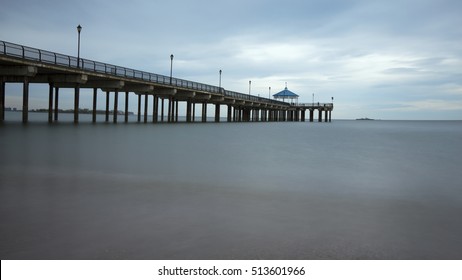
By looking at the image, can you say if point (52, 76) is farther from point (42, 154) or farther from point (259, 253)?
point (259, 253)

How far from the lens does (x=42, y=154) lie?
44.8ft

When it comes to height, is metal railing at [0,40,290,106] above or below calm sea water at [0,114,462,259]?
above

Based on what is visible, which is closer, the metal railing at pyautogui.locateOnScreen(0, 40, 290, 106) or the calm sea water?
the calm sea water

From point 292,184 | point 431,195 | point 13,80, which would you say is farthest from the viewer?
point 13,80

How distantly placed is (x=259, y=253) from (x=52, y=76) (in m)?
34.7

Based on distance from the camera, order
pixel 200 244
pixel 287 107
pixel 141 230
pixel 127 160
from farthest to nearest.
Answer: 1. pixel 287 107
2. pixel 127 160
3. pixel 141 230
4. pixel 200 244

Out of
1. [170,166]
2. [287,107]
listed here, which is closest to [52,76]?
[170,166]

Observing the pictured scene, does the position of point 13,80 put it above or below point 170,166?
above

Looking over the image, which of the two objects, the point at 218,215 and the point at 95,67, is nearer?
the point at 218,215

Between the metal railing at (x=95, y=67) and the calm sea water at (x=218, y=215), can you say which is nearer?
the calm sea water at (x=218, y=215)

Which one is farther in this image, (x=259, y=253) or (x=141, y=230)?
(x=141, y=230)

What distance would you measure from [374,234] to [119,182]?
5443mm

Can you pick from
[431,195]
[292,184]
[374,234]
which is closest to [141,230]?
[374,234]

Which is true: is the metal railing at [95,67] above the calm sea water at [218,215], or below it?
above
